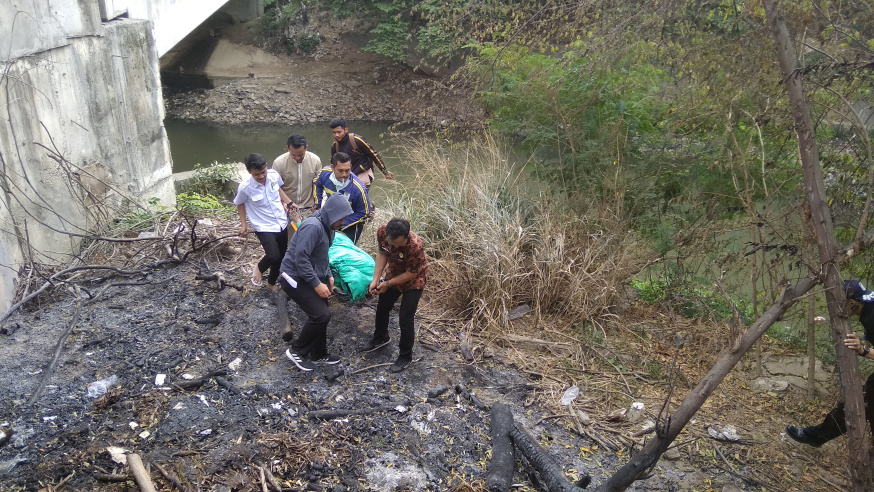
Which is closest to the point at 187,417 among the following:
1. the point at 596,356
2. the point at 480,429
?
the point at 480,429

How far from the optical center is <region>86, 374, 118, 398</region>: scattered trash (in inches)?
164

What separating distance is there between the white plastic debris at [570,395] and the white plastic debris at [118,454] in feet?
9.91

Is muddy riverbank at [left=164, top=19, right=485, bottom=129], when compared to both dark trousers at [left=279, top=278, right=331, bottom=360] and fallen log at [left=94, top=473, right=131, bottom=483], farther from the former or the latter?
fallen log at [left=94, top=473, right=131, bottom=483]

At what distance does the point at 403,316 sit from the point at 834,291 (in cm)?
280

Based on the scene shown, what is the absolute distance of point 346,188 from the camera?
5453 mm

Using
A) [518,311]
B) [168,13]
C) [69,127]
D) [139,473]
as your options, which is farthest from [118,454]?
[168,13]

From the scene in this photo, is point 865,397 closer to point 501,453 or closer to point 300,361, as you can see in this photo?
point 501,453

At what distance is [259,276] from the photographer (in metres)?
5.78

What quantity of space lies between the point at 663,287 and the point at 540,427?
3329mm

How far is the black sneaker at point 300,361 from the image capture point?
4.67 metres

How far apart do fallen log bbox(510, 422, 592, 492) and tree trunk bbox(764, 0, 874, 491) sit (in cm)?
140

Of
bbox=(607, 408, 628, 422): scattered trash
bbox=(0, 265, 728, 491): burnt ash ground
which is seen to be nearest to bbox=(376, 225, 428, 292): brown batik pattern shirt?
bbox=(0, 265, 728, 491): burnt ash ground

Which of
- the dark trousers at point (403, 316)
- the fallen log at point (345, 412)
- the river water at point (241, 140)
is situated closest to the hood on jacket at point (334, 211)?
the dark trousers at point (403, 316)

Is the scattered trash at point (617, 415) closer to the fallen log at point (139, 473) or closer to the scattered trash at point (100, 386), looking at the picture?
the fallen log at point (139, 473)
